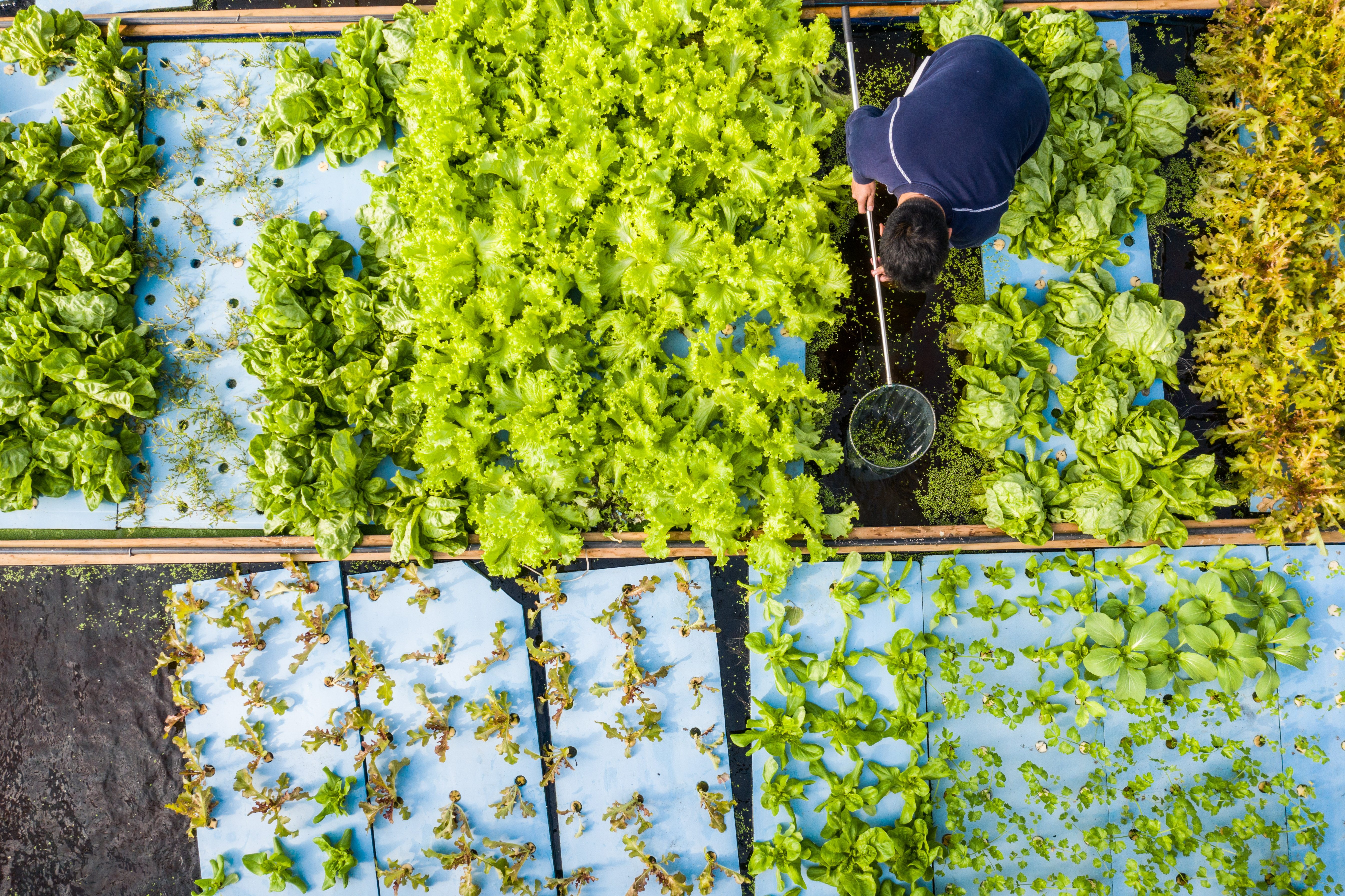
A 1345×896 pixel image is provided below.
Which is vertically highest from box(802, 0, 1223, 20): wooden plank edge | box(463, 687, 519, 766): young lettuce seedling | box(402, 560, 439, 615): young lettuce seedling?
box(802, 0, 1223, 20): wooden plank edge

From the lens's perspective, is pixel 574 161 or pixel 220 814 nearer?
pixel 574 161

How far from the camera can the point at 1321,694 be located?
159 inches

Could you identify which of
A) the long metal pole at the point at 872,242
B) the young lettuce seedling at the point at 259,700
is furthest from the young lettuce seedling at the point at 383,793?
the long metal pole at the point at 872,242

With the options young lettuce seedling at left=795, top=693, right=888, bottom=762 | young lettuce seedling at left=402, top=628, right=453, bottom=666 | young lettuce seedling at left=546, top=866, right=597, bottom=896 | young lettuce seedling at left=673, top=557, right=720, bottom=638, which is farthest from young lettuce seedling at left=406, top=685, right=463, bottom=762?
young lettuce seedling at left=795, top=693, right=888, bottom=762

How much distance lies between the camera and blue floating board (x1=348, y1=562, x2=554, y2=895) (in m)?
4.08

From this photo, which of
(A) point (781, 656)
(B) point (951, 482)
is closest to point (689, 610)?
(A) point (781, 656)

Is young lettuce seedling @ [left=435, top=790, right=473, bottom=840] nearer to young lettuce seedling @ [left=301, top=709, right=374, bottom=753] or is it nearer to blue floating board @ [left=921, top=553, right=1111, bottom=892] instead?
young lettuce seedling @ [left=301, top=709, right=374, bottom=753]

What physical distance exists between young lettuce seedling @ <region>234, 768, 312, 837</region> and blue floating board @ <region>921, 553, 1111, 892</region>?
3.64 meters

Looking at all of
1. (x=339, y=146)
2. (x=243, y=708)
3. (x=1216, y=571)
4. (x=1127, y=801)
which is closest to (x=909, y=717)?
(x=1127, y=801)

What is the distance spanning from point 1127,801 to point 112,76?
23.4 feet

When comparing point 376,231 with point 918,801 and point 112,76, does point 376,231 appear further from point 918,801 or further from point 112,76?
point 918,801

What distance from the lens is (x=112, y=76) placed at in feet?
13.4

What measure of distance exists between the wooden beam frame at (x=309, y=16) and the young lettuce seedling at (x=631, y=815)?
4.64 metres

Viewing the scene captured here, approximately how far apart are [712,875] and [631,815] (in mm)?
578
